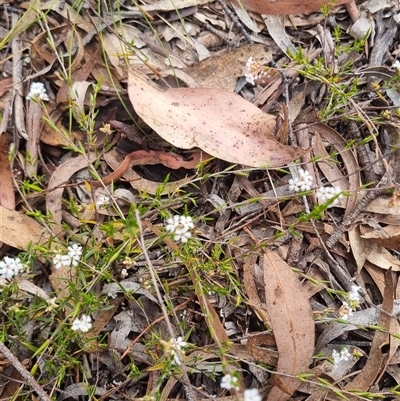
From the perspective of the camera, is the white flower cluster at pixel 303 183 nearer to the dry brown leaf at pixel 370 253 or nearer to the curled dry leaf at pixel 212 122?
the curled dry leaf at pixel 212 122

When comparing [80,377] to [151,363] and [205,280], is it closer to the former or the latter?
[151,363]

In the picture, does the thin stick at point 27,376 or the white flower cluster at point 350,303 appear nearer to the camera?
the thin stick at point 27,376

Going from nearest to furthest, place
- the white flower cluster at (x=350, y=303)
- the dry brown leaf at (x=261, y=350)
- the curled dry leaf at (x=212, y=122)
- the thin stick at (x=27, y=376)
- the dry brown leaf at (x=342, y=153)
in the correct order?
1. the thin stick at (x=27, y=376)
2. the white flower cluster at (x=350, y=303)
3. the dry brown leaf at (x=261, y=350)
4. the curled dry leaf at (x=212, y=122)
5. the dry brown leaf at (x=342, y=153)

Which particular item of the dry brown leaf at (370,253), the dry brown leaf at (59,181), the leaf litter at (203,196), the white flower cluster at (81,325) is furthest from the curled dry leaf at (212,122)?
the white flower cluster at (81,325)

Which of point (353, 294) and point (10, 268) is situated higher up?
point (10, 268)

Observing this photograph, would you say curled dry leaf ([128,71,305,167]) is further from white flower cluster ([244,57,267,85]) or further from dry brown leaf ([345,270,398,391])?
dry brown leaf ([345,270,398,391])

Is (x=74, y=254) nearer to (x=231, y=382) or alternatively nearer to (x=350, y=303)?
(x=231, y=382)

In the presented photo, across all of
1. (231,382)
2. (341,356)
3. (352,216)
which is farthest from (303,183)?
(231,382)

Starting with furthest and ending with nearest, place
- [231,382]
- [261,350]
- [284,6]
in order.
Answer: [284,6]
[261,350]
[231,382]
